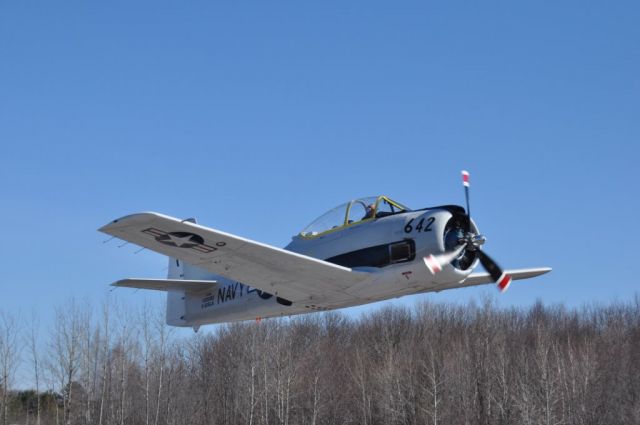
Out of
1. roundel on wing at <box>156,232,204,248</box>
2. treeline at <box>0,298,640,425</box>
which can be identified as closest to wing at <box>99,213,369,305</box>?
roundel on wing at <box>156,232,204,248</box>

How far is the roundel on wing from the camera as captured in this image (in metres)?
14.2

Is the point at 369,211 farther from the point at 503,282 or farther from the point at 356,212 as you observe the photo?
the point at 503,282

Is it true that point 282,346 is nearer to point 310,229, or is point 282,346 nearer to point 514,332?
point 514,332

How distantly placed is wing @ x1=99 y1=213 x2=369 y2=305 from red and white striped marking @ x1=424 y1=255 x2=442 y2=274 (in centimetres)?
144

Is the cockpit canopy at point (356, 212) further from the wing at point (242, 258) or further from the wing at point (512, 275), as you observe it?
the wing at point (512, 275)

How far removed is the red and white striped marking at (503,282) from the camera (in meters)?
16.0

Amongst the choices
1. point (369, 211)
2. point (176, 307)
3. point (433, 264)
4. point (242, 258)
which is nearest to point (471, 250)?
point (433, 264)

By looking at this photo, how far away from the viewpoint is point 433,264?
48.6 feet

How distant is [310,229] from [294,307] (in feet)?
6.32

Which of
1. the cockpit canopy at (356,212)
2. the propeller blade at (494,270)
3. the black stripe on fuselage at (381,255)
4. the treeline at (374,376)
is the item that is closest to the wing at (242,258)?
the black stripe on fuselage at (381,255)

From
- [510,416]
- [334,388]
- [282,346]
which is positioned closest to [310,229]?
[510,416]

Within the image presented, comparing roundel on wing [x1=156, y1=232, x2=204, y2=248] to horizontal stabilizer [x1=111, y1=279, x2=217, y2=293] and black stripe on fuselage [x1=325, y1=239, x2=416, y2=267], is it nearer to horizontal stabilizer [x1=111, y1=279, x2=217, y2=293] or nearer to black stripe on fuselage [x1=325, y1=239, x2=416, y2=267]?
black stripe on fuselage [x1=325, y1=239, x2=416, y2=267]

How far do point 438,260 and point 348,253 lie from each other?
222 centimetres

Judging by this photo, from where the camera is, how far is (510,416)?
132 feet
